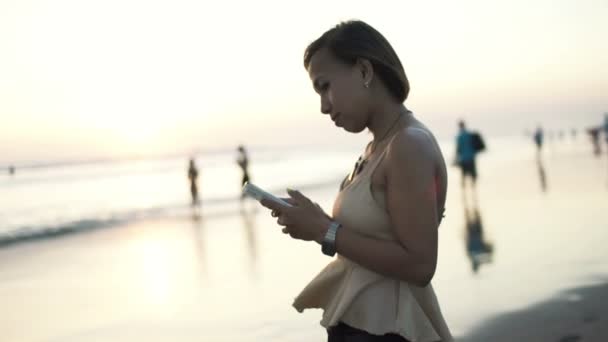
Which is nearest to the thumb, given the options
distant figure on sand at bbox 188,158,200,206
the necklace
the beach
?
the necklace

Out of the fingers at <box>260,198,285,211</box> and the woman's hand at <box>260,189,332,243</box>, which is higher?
the fingers at <box>260,198,285,211</box>

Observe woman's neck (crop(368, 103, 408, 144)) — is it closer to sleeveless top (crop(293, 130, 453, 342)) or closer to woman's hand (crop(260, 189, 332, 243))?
sleeveless top (crop(293, 130, 453, 342))

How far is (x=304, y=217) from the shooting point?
1.82 meters

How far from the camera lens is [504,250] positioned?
9141 mm

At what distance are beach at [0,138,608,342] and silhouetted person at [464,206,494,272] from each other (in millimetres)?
33

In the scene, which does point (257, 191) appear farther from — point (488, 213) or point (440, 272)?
point (488, 213)

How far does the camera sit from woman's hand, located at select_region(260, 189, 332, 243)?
1801mm

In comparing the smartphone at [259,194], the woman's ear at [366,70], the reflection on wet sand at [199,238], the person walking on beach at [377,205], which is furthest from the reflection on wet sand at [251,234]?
the woman's ear at [366,70]

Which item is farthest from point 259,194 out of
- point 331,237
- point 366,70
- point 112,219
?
point 112,219

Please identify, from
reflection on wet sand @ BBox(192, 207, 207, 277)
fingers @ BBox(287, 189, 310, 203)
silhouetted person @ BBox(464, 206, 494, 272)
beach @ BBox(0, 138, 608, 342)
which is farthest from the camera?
reflection on wet sand @ BBox(192, 207, 207, 277)

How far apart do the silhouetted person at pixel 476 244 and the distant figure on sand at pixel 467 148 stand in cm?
284

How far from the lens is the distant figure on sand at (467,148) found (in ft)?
51.7

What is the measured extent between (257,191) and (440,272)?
6558 millimetres

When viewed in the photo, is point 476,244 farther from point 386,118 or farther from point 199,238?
point 386,118
